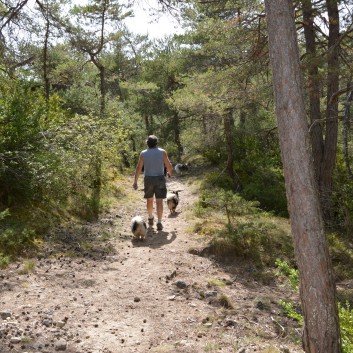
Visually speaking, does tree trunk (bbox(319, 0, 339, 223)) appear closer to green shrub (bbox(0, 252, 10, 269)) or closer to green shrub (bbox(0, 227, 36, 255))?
green shrub (bbox(0, 227, 36, 255))

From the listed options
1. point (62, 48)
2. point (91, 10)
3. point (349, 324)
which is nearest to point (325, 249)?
point (349, 324)

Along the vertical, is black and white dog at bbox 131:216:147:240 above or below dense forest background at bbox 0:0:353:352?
below

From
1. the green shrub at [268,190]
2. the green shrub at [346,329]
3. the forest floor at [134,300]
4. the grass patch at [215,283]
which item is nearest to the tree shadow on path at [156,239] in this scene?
the forest floor at [134,300]

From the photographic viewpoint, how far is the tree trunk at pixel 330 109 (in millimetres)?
8614

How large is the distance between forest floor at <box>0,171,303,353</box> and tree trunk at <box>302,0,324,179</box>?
3.87 m

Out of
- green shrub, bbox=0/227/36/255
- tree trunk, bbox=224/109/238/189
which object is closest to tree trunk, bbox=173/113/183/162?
tree trunk, bbox=224/109/238/189

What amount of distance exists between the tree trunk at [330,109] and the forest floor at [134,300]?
326 cm

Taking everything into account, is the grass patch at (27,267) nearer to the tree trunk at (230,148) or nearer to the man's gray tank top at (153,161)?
the man's gray tank top at (153,161)

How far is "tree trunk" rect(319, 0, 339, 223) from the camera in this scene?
339 inches

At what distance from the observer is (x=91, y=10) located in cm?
1673

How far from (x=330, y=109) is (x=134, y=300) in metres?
6.14

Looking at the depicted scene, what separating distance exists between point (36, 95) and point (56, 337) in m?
8.07

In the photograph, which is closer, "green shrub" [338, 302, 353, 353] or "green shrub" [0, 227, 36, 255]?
"green shrub" [338, 302, 353, 353]

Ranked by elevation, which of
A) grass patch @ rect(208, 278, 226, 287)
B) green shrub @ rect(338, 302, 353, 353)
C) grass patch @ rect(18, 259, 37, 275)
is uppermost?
grass patch @ rect(18, 259, 37, 275)
